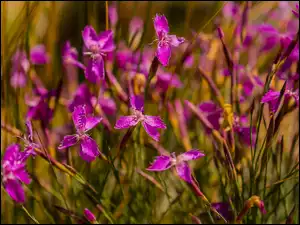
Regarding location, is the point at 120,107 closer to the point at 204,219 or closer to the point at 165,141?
the point at 165,141

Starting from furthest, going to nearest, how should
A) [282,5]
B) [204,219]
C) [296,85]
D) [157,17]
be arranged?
[282,5], [204,219], [296,85], [157,17]

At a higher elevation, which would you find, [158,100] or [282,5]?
[282,5]

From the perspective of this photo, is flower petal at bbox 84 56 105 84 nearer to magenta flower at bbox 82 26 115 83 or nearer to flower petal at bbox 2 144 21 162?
magenta flower at bbox 82 26 115 83

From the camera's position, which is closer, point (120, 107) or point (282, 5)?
point (120, 107)

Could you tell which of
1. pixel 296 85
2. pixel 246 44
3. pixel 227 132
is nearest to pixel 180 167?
pixel 227 132

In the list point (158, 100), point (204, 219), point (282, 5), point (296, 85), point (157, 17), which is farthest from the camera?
point (282, 5)

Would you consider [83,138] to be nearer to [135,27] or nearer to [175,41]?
[175,41]

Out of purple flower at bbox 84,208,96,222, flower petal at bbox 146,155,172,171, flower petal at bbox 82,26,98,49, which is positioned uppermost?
flower petal at bbox 82,26,98,49

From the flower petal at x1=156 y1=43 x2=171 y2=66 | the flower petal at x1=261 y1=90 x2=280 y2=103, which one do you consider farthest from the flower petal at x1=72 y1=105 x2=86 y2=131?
the flower petal at x1=261 y1=90 x2=280 y2=103

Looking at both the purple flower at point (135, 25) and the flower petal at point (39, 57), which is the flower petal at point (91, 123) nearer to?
the purple flower at point (135, 25)
